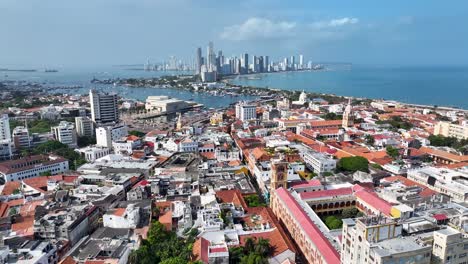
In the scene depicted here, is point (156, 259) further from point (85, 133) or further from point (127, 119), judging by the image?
point (127, 119)

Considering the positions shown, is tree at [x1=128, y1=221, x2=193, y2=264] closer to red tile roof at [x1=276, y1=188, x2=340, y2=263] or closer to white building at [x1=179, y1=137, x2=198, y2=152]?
red tile roof at [x1=276, y1=188, x2=340, y2=263]

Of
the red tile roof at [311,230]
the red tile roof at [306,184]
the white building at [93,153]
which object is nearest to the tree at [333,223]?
the red tile roof at [311,230]

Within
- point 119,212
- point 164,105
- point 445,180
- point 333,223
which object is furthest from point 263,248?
point 164,105

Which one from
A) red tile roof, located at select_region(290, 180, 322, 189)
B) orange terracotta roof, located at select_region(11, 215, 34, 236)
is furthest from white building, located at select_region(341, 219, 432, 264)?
orange terracotta roof, located at select_region(11, 215, 34, 236)

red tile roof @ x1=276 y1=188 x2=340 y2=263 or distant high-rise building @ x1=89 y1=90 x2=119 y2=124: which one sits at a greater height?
distant high-rise building @ x1=89 y1=90 x2=119 y2=124

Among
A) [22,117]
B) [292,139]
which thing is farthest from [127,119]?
[292,139]

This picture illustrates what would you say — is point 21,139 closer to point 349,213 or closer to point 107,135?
point 107,135

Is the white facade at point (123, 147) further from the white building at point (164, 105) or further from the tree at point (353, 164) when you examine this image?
the white building at point (164, 105)
